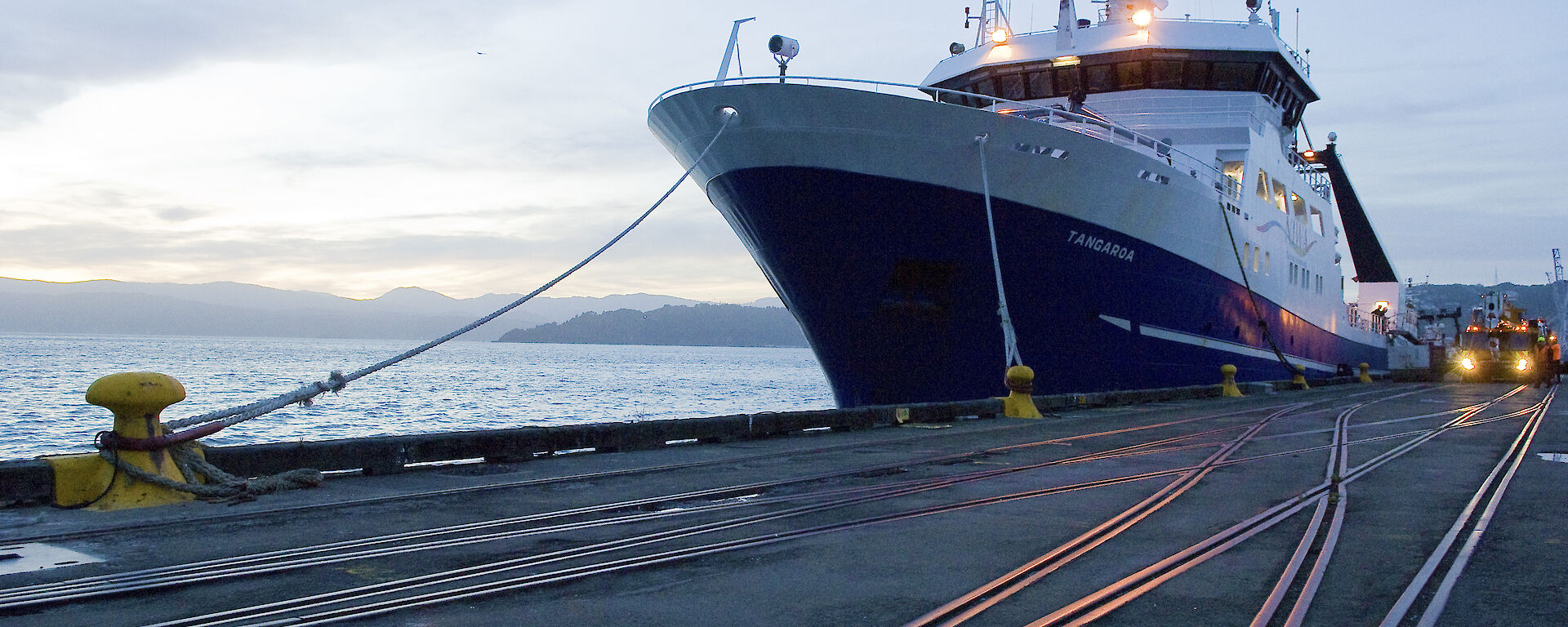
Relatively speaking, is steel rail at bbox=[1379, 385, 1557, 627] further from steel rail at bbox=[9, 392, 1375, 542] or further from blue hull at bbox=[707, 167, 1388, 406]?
blue hull at bbox=[707, 167, 1388, 406]

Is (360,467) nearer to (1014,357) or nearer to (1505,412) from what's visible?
(1014,357)

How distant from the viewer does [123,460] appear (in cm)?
766

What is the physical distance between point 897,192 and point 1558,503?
1048 cm

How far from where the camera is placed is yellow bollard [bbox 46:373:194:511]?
753 centimetres

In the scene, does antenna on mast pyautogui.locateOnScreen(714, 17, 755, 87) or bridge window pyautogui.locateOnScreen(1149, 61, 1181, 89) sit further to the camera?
bridge window pyautogui.locateOnScreen(1149, 61, 1181, 89)

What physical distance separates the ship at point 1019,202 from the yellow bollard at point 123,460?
404 inches

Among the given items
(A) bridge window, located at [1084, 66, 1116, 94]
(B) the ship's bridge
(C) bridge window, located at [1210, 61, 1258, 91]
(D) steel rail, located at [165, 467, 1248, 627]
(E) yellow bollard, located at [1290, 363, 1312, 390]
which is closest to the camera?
(D) steel rail, located at [165, 467, 1248, 627]

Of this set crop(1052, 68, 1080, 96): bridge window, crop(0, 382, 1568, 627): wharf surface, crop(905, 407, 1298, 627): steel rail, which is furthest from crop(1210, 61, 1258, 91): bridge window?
crop(905, 407, 1298, 627): steel rail

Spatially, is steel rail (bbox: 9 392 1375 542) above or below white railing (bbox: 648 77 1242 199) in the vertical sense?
below

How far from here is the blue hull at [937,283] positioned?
695 inches

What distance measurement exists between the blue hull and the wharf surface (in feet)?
21.1

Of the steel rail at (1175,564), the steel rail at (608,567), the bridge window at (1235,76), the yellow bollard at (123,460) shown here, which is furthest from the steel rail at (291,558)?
the bridge window at (1235,76)

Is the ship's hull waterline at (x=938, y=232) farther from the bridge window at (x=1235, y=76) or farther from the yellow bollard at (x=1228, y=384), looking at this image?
the bridge window at (x=1235, y=76)

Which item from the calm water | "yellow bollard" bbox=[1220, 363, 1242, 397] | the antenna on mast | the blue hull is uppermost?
the antenna on mast
